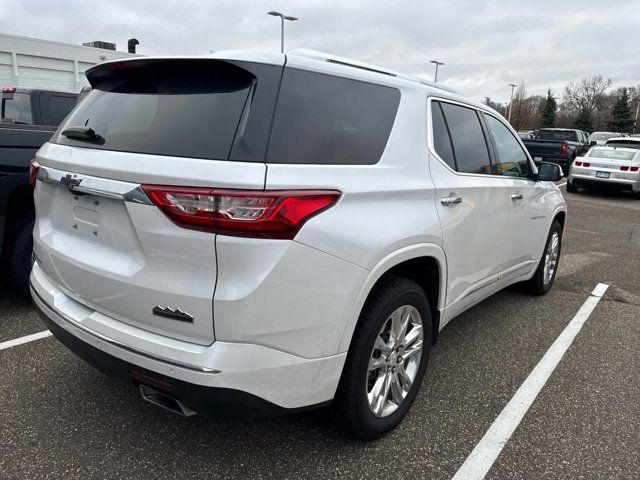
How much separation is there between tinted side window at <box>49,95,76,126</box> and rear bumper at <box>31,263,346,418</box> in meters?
5.35

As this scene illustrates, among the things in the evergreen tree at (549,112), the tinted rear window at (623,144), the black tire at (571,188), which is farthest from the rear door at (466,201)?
the evergreen tree at (549,112)

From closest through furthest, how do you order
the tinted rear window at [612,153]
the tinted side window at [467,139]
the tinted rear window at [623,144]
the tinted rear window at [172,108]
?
the tinted rear window at [172,108] → the tinted side window at [467,139] → the tinted rear window at [612,153] → the tinted rear window at [623,144]

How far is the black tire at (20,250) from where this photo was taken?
3.86 m

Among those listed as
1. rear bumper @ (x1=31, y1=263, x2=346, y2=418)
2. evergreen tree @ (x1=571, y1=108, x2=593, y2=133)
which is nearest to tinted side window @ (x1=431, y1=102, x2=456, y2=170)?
rear bumper @ (x1=31, y1=263, x2=346, y2=418)

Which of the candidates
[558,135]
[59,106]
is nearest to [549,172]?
[59,106]

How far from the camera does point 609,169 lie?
13.8 meters

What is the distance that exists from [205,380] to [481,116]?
8.90 ft

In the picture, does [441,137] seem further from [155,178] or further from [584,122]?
[584,122]

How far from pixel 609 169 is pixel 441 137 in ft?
42.7

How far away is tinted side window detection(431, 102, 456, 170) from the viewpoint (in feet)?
9.45

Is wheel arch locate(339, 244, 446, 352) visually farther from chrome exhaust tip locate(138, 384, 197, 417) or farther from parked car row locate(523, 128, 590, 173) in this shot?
parked car row locate(523, 128, 590, 173)

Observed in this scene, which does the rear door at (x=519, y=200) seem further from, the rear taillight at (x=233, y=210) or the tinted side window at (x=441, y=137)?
the rear taillight at (x=233, y=210)

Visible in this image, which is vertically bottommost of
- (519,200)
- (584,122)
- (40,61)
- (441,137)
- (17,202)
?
(17,202)

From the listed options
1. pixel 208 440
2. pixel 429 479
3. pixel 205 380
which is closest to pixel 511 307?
pixel 429 479
